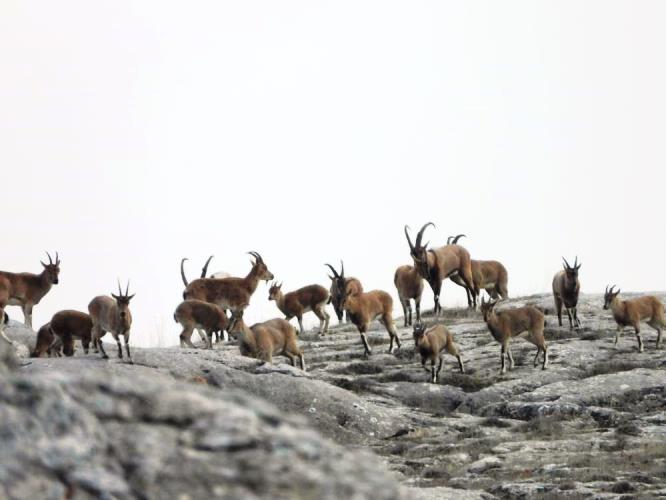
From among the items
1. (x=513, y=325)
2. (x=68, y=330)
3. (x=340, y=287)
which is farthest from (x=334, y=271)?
(x=68, y=330)

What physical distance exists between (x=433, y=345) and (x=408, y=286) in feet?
26.7

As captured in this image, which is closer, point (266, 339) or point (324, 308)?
point (266, 339)

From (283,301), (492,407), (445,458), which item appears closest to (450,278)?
(283,301)

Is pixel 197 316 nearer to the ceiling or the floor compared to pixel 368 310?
nearer to the ceiling

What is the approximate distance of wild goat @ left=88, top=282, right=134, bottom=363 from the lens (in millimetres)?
23812

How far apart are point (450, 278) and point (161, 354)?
14.5m

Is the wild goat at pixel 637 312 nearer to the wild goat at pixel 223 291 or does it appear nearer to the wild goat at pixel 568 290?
the wild goat at pixel 568 290

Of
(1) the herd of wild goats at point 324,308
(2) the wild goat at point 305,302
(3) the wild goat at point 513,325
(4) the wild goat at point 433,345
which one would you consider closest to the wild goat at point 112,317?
(1) the herd of wild goats at point 324,308

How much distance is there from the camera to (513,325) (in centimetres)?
2786

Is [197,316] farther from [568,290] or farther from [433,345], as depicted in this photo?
[568,290]

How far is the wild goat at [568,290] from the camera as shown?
31578 millimetres

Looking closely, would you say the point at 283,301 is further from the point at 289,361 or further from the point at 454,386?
the point at 454,386

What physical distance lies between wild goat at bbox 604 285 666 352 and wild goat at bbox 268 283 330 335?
9391mm

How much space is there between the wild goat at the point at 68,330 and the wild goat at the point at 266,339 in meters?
3.54
